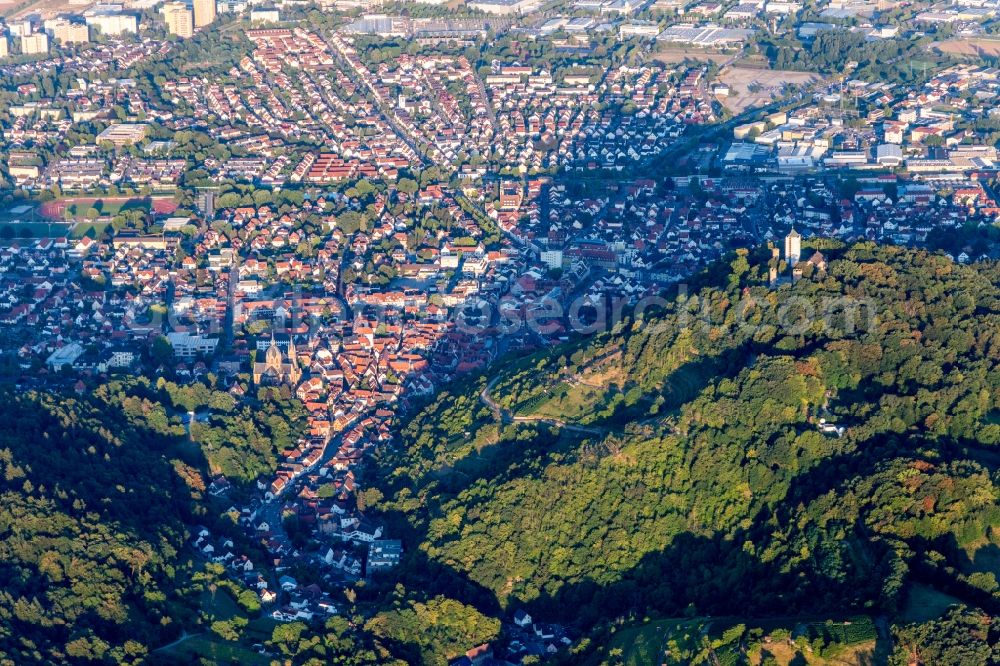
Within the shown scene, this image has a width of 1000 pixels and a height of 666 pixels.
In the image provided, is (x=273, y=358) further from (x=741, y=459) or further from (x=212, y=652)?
(x=741, y=459)

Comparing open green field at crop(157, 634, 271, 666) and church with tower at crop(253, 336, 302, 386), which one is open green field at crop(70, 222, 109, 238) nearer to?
church with tower at crop(253, 336, 302, 386)

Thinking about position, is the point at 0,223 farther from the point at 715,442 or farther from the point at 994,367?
the point at 994,367

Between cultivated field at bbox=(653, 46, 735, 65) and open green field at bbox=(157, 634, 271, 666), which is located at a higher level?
cultivated field at bbox=(653, 46, 735, 65)

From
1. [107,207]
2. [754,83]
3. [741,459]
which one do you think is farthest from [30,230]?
[754,83]

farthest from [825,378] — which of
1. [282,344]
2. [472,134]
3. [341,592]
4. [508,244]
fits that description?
[472,134]

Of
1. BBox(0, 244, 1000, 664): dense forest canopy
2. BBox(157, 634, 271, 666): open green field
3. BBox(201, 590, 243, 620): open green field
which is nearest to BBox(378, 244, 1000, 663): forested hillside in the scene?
BBox(0, 244, 1000, 664): dense forest canopy

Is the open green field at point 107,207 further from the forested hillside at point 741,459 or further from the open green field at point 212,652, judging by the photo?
the open green field at point 212,652
